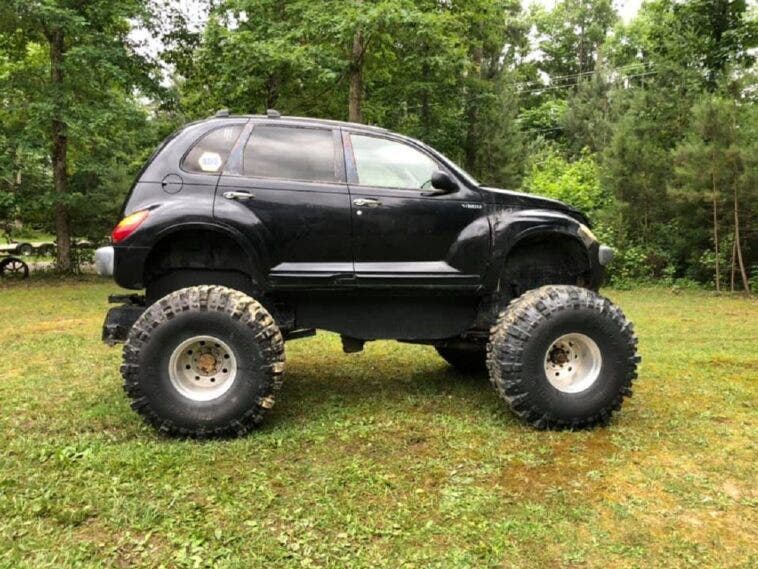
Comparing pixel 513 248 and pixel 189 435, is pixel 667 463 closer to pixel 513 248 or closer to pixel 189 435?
pixel 513 248

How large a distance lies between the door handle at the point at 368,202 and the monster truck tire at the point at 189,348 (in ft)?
3.38

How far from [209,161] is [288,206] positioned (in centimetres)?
65

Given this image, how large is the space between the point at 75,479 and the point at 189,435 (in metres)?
0.75

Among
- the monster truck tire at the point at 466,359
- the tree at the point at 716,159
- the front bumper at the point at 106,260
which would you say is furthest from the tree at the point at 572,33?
the front bumper at the point at 106,260

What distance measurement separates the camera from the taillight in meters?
4.03

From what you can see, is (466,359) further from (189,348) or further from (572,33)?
(572,33)

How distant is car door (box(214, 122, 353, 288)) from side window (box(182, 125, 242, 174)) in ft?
0.26

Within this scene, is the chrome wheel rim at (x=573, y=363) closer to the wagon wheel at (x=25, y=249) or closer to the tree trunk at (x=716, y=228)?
the tree trunk at (x=716, y=228)

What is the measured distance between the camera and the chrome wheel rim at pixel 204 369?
403 centimetres

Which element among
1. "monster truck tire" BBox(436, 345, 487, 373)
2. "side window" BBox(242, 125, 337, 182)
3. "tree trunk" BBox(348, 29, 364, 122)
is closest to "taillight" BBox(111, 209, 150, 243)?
"side window" BBox(242, 125, 337, 182)

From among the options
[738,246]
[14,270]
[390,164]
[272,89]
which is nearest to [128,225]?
[390,164]

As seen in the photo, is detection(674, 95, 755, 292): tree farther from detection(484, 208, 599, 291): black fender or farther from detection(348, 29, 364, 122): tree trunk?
detection(484, 208, 599, 291): black fender

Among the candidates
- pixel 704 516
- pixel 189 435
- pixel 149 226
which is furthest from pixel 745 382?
pixel 149 226

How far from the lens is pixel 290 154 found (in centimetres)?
444
